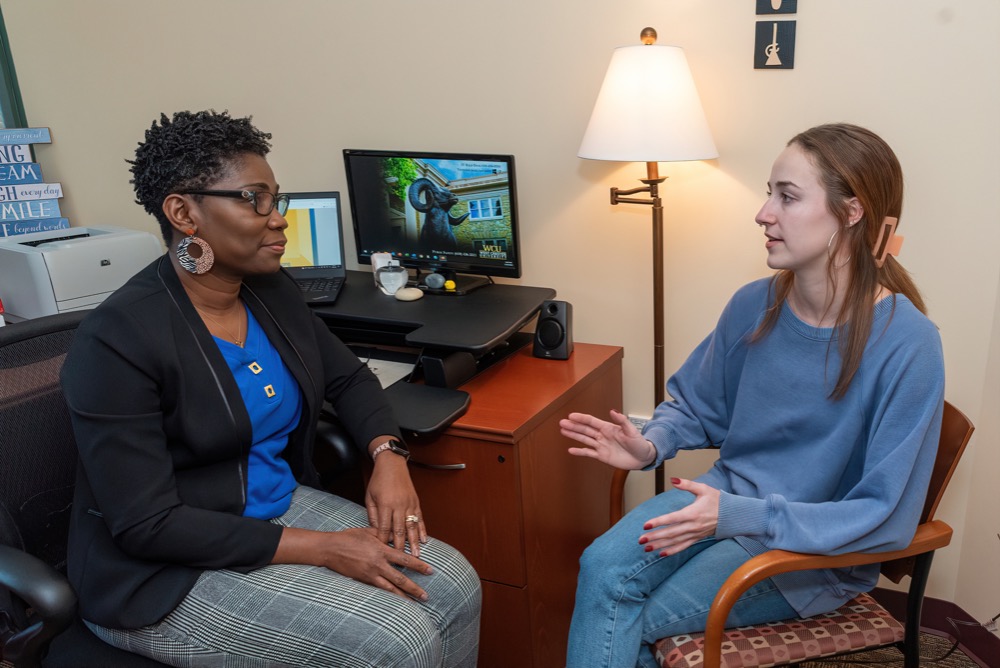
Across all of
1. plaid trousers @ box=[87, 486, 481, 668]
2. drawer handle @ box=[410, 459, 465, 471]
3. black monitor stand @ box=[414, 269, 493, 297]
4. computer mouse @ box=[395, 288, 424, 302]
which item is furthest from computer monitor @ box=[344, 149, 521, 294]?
plaid trousers @ box=[87, 486, 481, 668]

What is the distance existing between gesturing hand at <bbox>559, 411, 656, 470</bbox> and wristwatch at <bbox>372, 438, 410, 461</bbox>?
1.07 ft

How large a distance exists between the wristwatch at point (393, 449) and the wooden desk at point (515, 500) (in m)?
0.12

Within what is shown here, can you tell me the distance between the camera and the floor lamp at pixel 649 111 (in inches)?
74.0

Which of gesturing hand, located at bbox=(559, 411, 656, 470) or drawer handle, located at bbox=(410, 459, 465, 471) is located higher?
gesturing hand, located at bbox=(559, 411, 656, 470)

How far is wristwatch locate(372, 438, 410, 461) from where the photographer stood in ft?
5.64

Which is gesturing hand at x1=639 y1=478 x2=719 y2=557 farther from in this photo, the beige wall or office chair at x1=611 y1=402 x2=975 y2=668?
the beige wall

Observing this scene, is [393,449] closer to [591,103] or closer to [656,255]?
[656,255]

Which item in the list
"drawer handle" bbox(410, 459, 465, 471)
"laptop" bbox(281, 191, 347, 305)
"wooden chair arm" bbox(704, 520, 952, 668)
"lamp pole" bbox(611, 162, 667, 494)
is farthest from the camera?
"laptop" bbox(281, 191, 347, 305)

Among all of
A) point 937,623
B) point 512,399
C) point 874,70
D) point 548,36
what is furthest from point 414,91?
point 937,623

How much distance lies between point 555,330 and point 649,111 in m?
0.58

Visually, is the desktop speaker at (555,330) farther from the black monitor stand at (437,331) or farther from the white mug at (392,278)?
the white mug at (392,278)

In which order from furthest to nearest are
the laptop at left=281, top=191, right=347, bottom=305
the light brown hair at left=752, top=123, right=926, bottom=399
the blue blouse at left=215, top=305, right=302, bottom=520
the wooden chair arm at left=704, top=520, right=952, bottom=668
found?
1. the laptop at left=281, top=191, right=347, bottom=305
2. the blue blouse at left=215, top=305, right=302, bottom=520
3. the light brown hair at left=752, top=123, right=926, bottom=399
4. the wooden chair arm at left=704, top=520, right=952, bottom=668

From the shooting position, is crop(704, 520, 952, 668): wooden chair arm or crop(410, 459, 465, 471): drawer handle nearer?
crop(704, 520, 952, 668): wooden chair arm

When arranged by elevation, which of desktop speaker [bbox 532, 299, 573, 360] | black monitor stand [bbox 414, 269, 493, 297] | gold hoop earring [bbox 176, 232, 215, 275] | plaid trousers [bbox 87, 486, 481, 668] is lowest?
plaid trousers [bbox 87, 486, 481, 668]
